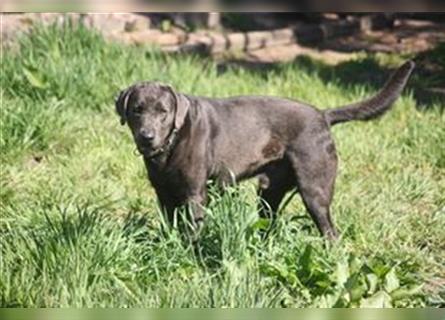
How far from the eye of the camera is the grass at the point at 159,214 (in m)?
3.17

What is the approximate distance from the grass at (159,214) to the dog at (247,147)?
0.14m

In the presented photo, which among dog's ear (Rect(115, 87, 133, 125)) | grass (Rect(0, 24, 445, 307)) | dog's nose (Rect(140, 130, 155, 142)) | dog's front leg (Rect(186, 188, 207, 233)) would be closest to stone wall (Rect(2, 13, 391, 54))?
grass (Rect(0, 24, 445, 307))

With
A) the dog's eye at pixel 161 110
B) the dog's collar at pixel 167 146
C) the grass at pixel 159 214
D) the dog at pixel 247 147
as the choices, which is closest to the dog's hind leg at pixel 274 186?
the dog at pixel 247 147

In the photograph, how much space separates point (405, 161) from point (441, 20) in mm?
5385

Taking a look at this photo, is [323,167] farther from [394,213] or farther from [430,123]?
[430,123]

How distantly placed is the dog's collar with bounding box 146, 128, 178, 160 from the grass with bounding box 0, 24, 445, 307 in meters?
0.35

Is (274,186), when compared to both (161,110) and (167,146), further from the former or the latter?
(161,110)

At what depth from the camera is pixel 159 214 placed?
12.6ft

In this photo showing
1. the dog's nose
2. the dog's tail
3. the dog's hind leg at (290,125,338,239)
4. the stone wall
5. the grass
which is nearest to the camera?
the grass

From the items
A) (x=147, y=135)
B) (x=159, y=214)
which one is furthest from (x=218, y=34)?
(x=147, y=135)

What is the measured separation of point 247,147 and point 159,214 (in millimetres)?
581

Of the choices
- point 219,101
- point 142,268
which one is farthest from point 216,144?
point 142,268

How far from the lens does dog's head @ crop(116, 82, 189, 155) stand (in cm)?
354

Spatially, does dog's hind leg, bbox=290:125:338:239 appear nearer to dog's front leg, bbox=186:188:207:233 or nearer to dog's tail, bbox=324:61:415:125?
dog's tail, bbox=324:61:415:125
